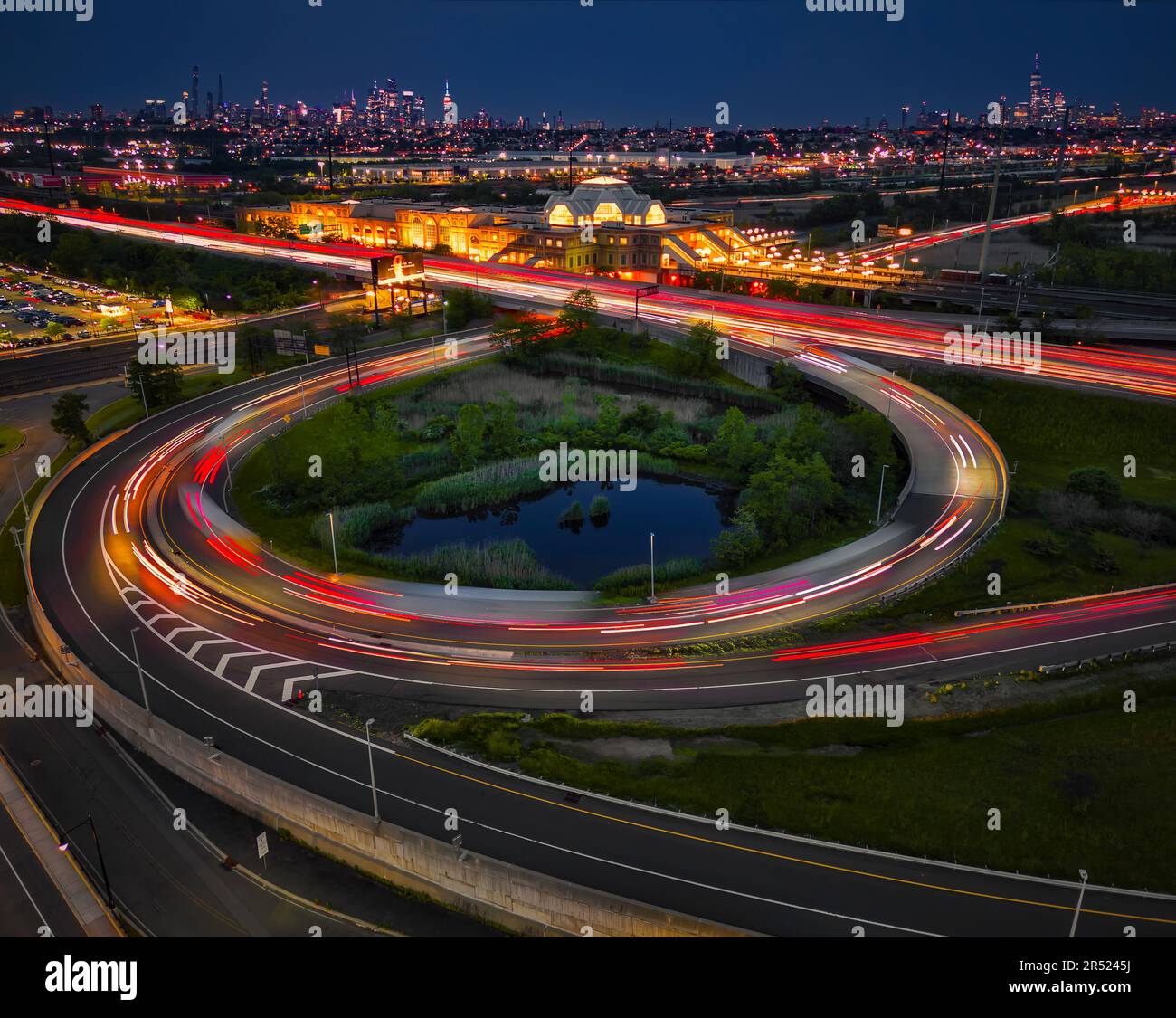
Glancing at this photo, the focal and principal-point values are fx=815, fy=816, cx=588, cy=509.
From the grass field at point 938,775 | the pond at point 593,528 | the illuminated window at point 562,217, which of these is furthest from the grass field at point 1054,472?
the illuminated window at point 562,217

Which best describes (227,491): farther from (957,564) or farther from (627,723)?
(957,564)

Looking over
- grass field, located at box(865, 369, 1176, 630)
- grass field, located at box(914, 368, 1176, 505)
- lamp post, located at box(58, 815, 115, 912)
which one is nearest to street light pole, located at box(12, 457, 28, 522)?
lamp post, located at box(58, 815, 115, 912)

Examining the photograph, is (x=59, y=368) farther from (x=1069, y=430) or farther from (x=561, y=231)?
(x=1069, y=430)

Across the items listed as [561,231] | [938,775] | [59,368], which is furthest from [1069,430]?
[59,368]
